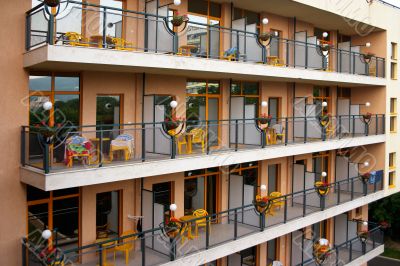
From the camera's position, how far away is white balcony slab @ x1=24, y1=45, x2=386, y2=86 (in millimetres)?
9336

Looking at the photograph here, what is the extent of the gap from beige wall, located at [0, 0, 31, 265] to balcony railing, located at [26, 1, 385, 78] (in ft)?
1.08

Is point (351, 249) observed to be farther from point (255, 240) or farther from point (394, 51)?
point (394, 51)

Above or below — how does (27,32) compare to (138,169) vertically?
above

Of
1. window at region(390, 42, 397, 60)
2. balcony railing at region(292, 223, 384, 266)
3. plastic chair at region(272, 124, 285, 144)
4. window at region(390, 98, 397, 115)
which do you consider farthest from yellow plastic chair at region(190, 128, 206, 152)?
window at region(390, 42, 397, 60)

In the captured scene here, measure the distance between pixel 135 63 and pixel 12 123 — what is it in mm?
3194

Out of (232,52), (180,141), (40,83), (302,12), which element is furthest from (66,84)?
(302,12)

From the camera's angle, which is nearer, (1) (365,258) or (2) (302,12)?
(2) (302,12)

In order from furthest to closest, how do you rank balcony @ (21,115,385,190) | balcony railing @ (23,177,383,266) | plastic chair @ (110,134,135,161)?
plastic chair @ (110,134,135,161)
balcony railing @ (23,177,383,266)
balcony @ (21,115,385,190)

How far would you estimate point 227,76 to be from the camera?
1438 cm

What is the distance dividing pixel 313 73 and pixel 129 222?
8811mm

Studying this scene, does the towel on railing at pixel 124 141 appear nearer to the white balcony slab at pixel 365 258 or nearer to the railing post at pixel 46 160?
the railing post at pixel 46 160

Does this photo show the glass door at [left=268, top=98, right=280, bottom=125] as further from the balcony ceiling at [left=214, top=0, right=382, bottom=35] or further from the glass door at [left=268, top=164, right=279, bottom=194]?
the balcony ceiling at [left=214, top=0, right=382, bottom=35]

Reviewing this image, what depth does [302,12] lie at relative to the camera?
16.9 meters

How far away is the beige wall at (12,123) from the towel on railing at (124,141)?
2.14 metres
